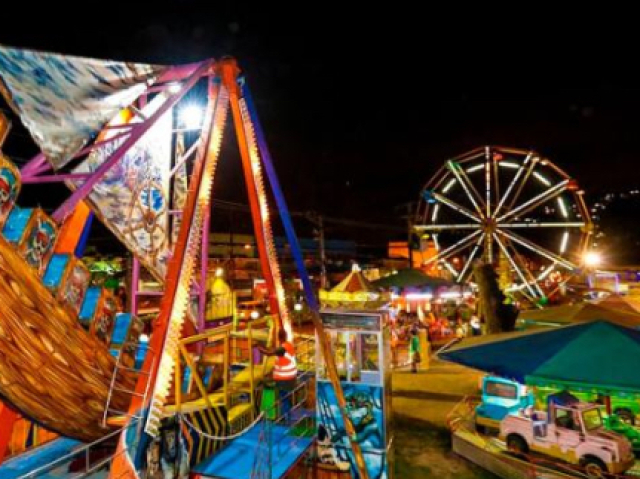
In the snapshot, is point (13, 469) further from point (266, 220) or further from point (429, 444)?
point (429, 444)

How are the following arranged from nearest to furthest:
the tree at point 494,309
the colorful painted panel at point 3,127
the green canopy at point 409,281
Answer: the colorful painted panel at point 3,127 → the tree at point 494,309 → the green canopy at point 409,281

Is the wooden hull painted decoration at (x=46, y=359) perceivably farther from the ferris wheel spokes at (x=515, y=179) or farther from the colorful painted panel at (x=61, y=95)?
the ferris wheel spokes at (x=515, y=179)

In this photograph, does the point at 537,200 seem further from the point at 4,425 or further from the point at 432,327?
the point at 4,425

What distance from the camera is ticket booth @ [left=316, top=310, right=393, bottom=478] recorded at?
7.87m

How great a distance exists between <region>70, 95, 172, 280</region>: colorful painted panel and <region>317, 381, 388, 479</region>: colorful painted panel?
3.75 metres

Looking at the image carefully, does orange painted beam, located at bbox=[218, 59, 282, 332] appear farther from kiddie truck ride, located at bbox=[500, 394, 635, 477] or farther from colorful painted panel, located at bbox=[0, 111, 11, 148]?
kiddie truck ride, located at bbox=[500, 394, 635, 477]

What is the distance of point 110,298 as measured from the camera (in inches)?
217

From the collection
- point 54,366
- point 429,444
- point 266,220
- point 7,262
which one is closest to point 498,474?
point 429,444

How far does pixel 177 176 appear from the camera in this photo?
884 centimetres

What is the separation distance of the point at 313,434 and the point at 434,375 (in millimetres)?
8071

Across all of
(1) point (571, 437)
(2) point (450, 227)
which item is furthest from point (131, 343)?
(2) point (450, 227)

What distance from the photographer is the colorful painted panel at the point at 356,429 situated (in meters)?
7.84

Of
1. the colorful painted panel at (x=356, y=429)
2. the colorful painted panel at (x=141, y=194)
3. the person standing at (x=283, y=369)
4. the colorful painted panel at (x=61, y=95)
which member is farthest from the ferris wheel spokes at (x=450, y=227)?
the colorful painted panel at (x=61, y=95)

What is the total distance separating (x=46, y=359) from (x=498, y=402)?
29.5 ft
